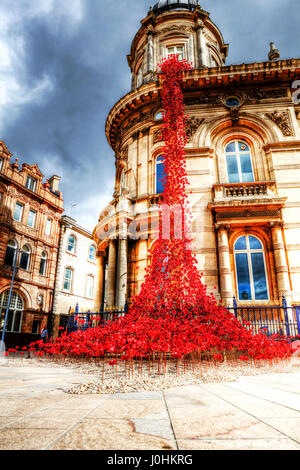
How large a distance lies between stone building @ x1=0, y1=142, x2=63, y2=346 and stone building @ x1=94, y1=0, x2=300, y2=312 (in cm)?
1131

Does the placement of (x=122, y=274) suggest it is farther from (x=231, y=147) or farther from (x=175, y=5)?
(x=175, y=5)

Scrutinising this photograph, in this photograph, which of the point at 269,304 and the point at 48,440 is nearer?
the point at 48,440

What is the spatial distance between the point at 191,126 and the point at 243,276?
28.9ft

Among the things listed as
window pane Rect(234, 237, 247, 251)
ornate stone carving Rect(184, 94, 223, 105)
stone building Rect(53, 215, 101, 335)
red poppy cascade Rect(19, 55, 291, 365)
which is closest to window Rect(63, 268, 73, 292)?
stone building Rect(53, 215, 101, 335)

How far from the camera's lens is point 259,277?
42.4ft

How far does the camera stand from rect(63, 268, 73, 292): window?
1191 inches

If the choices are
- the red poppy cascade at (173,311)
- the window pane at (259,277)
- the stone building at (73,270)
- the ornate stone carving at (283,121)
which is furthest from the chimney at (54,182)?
the window pane at (259,277)

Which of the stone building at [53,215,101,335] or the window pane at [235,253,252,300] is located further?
the stone building at [53,215,101,335]

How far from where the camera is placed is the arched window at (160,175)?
624 inches

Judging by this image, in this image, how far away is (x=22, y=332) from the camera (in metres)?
23.8

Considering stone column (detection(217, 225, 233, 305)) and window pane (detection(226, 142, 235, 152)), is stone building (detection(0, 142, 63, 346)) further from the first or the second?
window pane (detection(226, 142, 235, 152))

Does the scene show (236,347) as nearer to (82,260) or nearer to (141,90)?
(141,90)

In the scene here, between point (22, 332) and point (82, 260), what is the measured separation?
11009mm
